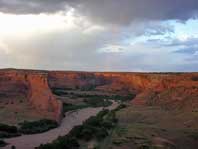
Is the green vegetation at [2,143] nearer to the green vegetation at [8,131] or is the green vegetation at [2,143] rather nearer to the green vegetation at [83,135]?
the green vegetation at [8,131]

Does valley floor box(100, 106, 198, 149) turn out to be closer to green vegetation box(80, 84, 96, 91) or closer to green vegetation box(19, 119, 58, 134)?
green vegetation box(19, 119, 58, 134)

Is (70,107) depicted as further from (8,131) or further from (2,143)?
(2,143)

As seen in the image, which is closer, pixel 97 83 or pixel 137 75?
pixel 137 75

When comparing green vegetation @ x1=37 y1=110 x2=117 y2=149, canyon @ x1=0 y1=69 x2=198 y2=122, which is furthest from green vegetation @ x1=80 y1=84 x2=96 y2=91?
green vegetation @ x1=37 y1=110 x2=117 y2=149

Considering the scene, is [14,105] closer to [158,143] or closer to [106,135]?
Answer: [106,135]

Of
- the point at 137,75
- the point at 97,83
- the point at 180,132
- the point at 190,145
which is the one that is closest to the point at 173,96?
the point at 180,132

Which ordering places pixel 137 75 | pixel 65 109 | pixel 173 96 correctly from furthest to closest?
pixel 137 75, pixel 65 109, pixel 173 96

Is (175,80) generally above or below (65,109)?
above

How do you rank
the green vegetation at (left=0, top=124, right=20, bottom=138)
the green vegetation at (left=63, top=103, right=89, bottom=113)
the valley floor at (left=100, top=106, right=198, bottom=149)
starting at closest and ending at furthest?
1. the valley floor at (left=100, top=106, right=198, bottom=149)
2. the green vegetation at (left=0, top=124, right=20, bottom=138)
3. the green vegetation at (left=63, top=103, right=89, bottom=113)

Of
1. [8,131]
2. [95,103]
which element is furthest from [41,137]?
[95,103]
